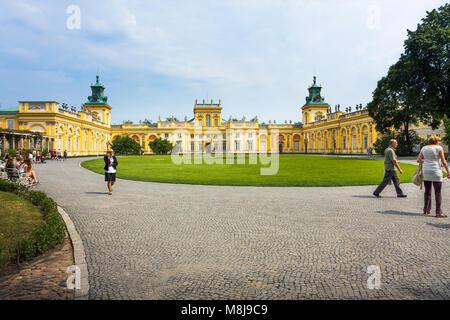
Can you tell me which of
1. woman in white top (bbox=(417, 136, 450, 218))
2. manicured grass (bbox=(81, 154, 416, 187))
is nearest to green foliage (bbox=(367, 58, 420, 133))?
manicured grass (bbox=(81, 154, 416, 187))

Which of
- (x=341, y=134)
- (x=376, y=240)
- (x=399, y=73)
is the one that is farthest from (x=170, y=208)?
(x=341, y=134)

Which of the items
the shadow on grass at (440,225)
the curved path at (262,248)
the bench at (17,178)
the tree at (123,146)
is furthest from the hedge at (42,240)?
the tree at (123,146)

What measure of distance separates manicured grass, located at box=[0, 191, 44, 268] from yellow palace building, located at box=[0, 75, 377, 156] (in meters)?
37.3

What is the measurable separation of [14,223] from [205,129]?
74061 mm

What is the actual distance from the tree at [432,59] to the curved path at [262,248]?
996 inches

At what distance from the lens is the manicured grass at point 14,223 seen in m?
4.28

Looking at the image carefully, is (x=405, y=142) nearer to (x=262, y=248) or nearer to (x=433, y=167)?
(x=433, y=167)

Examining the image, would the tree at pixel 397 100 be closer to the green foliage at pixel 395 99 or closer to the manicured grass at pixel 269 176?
the green foliage at pixel 395 99

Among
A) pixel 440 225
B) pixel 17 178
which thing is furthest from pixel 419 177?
pixel 17 178

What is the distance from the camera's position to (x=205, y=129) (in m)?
79.3

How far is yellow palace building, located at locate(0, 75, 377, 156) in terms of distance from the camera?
141 ft
